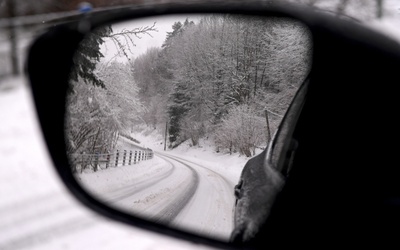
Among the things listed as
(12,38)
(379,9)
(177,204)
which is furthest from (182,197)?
(12,38)

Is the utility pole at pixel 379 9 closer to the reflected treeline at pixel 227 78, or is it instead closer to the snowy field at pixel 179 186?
the reflected treeline at pixel 227 78

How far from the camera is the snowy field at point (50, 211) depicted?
1455 mm

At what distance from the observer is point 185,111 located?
4.58ft

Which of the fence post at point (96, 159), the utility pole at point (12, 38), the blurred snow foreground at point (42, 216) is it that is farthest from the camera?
the utility pole at point (12, 38)

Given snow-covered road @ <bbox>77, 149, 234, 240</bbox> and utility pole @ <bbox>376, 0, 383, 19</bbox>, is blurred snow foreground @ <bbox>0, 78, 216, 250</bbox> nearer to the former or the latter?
snow-covered road @ <bbox>77, 149, 234, 240</bbox>

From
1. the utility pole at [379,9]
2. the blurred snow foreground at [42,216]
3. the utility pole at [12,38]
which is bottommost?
the blurred snow foreground at [42,216]

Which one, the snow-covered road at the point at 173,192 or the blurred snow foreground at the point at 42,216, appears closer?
the snow-covered road at the point at 173,192

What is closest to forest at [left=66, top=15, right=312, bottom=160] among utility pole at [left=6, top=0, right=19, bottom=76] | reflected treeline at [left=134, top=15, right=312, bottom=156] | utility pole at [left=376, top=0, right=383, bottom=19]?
reflected treeline at [left=134, top=15, right=312, bottom=156]

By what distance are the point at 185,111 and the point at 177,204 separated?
35 cm

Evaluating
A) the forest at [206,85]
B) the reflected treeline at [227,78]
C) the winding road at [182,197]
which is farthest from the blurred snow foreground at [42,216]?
the reflected treeline at [227,78]

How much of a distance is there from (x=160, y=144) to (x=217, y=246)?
1.71 feet

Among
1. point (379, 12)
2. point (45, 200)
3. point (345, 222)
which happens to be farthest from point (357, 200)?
point (379, 12)

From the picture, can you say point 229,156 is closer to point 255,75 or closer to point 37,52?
point 255,75

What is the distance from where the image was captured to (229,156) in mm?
1372
